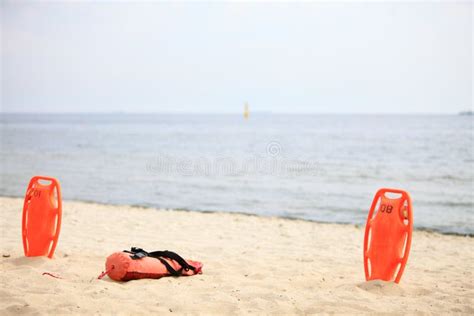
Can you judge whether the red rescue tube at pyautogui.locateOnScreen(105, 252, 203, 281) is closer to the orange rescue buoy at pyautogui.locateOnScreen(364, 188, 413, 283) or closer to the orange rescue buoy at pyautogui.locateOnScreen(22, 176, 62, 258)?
the orange rescue buoy at pyautogui.locateOnScreen(22, 176, 62, 258)

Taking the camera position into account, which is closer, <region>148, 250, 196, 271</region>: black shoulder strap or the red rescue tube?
the red rescue tube

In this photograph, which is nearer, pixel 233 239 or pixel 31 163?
pixel 233 239

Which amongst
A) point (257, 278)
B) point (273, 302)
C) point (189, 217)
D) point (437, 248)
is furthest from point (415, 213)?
point (273, 302)

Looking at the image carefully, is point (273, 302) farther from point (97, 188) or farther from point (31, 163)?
point (31, 163)

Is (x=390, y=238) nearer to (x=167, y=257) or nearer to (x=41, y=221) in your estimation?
(x=167, y=257)

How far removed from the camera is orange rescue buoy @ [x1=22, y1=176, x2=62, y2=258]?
5449 mm

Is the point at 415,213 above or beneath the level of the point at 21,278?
beneath

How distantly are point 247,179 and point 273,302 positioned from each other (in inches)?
554

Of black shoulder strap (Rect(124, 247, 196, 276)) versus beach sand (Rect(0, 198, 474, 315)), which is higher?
black shoulder strap (Rect(124, 247, 196, 276))

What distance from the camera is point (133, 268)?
4793 mm

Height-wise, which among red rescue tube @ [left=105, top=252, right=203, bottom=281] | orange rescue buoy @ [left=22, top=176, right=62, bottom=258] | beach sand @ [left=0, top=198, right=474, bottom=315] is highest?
orange rescue buoy @ [left=22, top=176, right=62, bottom=258]

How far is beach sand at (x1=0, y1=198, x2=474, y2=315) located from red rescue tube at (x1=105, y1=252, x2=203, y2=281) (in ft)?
0.32

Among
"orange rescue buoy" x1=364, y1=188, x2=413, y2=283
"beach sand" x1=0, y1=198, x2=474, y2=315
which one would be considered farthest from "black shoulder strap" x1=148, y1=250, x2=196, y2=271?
"orange rescue buoy" x1=364, y1=188, x2=413, y2=283

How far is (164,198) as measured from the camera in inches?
542
